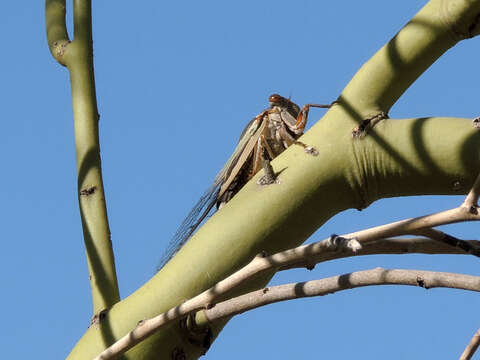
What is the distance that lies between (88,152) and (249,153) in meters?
0.86

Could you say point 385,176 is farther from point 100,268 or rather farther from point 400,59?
point 100,268

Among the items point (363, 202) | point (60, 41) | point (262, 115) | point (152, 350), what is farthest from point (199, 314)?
point (262, 115)

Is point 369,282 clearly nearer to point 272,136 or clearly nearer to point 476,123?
point 476,123

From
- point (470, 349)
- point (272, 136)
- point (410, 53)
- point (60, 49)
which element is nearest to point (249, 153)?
point (272, 136)

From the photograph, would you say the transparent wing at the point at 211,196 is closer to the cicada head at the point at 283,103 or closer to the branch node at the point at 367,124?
the cicada head at the point at 283,103

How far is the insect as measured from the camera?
292 cm

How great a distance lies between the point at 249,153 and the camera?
2938 mm

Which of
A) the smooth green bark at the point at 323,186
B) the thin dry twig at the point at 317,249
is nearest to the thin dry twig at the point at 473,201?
the thin dry twig at the point at 317,249

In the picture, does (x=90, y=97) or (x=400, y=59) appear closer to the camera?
(x=400, y=59)

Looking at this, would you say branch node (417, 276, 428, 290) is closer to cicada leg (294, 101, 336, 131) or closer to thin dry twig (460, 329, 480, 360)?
thin dry twig (460, 329, 480, 360)

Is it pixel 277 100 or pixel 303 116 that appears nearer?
pixel 303 116

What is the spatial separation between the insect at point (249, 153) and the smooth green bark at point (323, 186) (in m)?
0.84

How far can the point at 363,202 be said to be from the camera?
1987 mm

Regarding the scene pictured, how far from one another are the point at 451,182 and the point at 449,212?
0.42m
